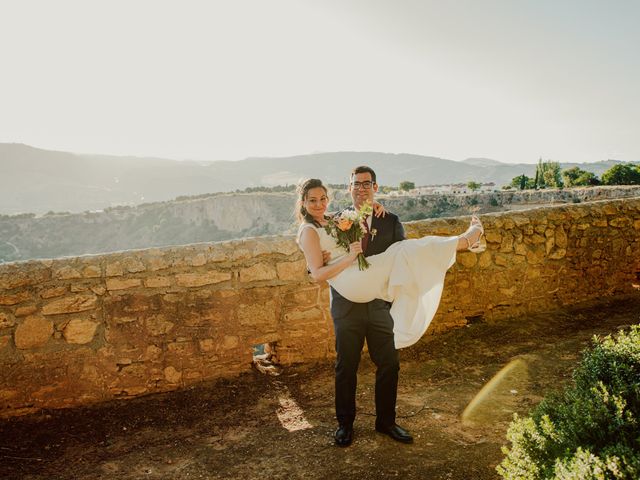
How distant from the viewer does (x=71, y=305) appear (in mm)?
3699

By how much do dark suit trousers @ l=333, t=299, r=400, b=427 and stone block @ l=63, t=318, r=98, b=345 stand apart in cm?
212

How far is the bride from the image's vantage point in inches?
115

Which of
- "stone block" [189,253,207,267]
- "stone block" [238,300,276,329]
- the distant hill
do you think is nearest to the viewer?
"stone block" [189,253,207,267]

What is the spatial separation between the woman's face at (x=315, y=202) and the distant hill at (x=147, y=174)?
107677mm

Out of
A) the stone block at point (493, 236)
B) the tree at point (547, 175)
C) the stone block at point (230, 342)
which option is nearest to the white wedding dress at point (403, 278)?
the stone block at point (230, 342)

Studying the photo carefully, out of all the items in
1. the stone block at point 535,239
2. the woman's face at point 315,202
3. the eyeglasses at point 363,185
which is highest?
the eyeglasses at point 363,185

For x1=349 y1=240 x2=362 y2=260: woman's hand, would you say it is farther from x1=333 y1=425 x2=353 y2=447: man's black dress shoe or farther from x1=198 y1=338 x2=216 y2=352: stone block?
x1=198 y1=338 x2=216 y2=352: stone block

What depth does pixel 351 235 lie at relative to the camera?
2891 mm

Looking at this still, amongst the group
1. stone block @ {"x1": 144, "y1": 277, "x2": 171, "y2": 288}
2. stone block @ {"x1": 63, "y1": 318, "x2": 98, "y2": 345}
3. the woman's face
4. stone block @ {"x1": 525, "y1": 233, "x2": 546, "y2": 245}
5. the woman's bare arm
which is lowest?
stone block @ {"x1": 63, "y1": 318, "x2": 98, "y2": 345}

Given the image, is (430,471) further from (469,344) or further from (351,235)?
(469,344)

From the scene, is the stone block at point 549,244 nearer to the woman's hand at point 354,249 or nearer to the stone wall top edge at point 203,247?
the stone wall top edge at point 203,247

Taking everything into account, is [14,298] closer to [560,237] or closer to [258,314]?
[258,314]

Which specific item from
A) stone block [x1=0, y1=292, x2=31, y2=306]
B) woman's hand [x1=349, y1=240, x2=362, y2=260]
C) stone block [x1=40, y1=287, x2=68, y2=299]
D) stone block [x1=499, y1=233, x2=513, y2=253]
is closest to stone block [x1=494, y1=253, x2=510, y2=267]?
stone block [x1=499, y1=233, x2=513, y2=253]

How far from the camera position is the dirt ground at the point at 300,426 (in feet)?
9.27
